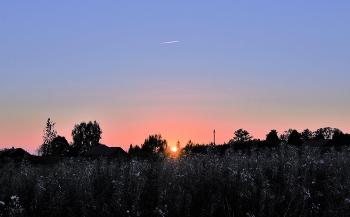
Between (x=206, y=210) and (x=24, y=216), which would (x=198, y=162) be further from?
(x=24, y=216)

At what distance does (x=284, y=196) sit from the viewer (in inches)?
315

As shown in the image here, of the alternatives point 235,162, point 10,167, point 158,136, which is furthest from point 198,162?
point 158,136

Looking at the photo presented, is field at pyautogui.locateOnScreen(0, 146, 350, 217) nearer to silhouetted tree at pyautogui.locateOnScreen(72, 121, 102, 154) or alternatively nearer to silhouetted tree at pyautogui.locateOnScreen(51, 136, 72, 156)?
silhouetted tree at pyautogui.locateOnScreen(51, 136, 72, 156)

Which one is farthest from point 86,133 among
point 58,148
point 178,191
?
point 178,191

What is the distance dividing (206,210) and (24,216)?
302 centimetres

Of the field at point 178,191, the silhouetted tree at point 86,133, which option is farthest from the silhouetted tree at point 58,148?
the silhouetted tree at point 86,133

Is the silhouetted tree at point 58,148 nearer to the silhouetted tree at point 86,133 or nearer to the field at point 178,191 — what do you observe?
the field at point 178,191

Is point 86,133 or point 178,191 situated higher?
point 86,133

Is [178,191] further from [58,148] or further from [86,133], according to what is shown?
[86,133]

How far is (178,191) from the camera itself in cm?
786

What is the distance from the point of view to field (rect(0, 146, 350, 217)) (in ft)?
24.4

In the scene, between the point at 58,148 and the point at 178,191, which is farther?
the point at 58,148

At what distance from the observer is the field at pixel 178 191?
24.4ft

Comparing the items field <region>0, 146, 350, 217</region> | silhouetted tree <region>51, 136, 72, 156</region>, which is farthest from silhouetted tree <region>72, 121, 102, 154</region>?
field <region>0, 146, 350, 217</region>
